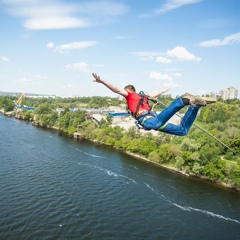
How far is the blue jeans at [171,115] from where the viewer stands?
3.82 m

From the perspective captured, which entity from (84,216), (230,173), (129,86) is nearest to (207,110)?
(230,173)

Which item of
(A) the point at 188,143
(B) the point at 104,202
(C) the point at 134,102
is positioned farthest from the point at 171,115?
(A) the point at 188,143

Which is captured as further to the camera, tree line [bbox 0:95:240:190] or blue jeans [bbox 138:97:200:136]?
tree line [bbox 0:95:240:190]

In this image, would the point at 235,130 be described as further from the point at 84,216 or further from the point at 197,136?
the point at 84,216

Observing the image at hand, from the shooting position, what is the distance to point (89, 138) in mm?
38156

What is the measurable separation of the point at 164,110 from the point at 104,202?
13685 millimetres

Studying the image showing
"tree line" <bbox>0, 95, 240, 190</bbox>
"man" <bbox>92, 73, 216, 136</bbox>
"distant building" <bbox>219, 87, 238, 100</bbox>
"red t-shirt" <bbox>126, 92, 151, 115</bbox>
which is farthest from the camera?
"distant building" <bbox>219, 87, 238, 100</bbox>

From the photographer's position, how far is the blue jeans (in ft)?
12.5

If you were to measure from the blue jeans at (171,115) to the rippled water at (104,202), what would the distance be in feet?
35.0

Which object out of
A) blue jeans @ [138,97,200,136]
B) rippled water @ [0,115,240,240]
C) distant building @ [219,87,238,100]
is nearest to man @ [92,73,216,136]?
blue jeans @ [138,97,200,136]

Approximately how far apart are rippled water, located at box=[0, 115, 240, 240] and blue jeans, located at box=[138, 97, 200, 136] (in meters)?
10.7

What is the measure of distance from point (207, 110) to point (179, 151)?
18.4 meters

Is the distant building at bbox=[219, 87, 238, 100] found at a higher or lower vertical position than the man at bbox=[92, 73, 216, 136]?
higher

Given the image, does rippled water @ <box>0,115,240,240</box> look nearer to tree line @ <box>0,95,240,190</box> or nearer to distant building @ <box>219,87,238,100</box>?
tree line @ <box>0,95,240,190</box>
